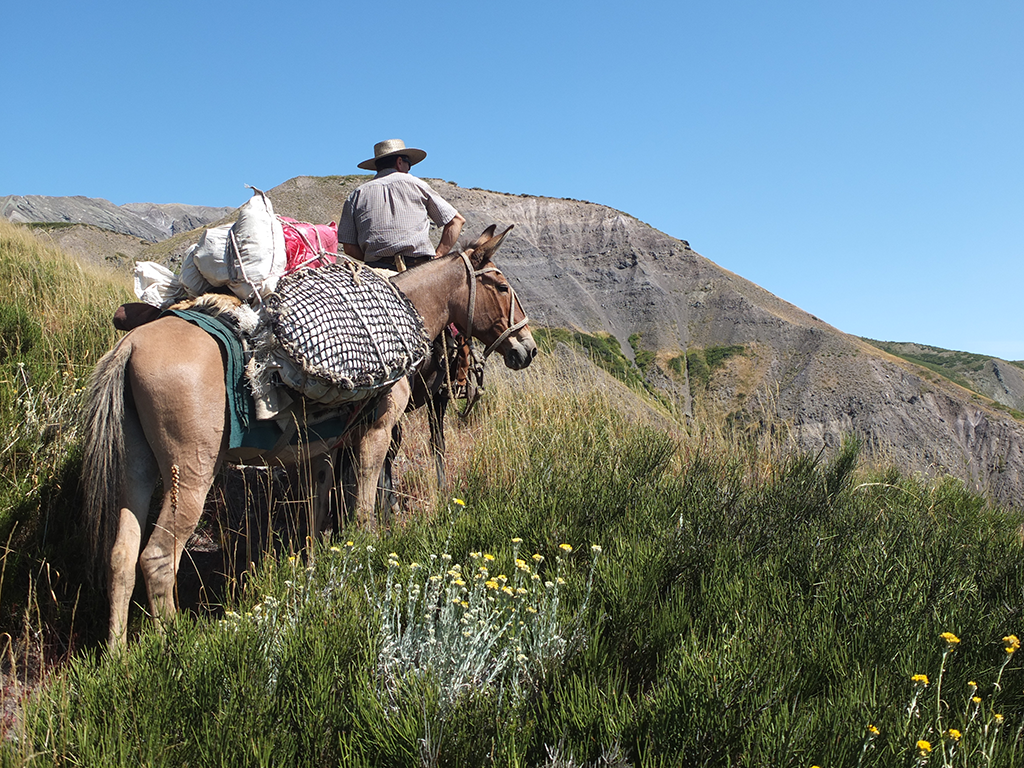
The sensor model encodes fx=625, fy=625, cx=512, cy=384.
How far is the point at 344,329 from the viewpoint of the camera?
3.22 metres

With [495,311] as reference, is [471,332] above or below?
below

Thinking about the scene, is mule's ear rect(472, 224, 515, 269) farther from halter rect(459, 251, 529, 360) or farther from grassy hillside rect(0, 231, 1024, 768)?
grassy hillside rect(0, 231, 1024, 768)

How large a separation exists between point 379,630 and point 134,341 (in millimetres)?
1725

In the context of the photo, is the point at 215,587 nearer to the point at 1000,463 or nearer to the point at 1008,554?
the point at 1008,554

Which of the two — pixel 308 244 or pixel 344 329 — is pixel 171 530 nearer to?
pixel 344 329

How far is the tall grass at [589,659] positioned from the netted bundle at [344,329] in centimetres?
85

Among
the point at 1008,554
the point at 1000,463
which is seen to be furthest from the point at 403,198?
the point at 1000,463

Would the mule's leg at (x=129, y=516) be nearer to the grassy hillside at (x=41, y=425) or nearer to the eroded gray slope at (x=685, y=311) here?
the grassy hillside at (x=41, y=425)

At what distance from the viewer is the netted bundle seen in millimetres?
3066

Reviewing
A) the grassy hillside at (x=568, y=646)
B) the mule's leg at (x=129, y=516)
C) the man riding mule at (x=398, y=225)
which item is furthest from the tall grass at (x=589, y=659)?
the man riding mule at (x=398, y=225)

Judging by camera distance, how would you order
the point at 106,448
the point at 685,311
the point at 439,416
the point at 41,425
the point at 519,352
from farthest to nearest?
the point at 685,311 → the point at 439,416 → the point at 519,352 → the point at 41,425 → the point at 106,448

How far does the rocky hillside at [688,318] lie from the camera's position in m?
55.6

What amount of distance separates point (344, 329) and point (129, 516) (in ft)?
4.19

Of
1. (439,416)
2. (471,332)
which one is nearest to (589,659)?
(471,332)
